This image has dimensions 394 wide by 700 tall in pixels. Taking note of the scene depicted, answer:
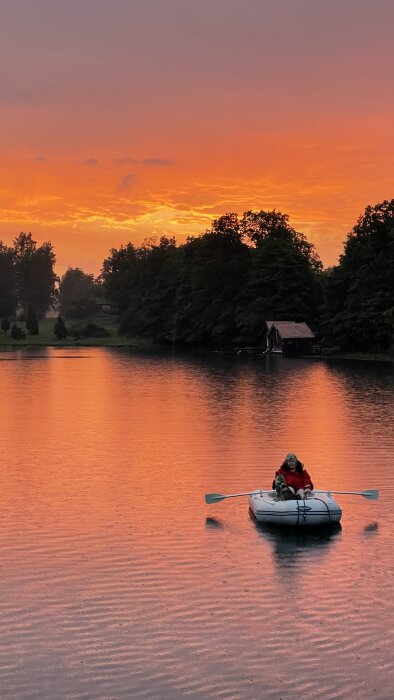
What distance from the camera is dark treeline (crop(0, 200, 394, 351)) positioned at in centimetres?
12512

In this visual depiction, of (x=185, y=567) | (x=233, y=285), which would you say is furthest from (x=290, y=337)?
(x=185, y=567)

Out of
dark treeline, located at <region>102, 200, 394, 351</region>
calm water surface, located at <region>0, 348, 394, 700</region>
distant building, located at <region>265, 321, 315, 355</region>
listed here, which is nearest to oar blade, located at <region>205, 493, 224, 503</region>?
calm water surface, located at <region>0, 348, 394, 700</region>

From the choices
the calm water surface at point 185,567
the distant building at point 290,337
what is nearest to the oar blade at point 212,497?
the calm water surface at point 185,567

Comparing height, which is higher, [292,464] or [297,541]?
[292,464]

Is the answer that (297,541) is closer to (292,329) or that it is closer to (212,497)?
(212,497)

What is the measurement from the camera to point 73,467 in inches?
1604

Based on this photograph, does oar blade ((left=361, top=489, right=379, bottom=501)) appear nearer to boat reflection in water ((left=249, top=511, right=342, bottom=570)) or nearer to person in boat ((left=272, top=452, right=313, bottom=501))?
boat reflection in water ((left=249, top=511, right=342, bottom=570))

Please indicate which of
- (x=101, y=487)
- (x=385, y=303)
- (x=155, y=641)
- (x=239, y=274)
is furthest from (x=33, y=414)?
(x=239, y=274)

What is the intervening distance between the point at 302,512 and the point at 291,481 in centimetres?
138

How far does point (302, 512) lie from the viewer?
2809 cm

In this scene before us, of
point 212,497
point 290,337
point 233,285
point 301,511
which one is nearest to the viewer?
point 301,511

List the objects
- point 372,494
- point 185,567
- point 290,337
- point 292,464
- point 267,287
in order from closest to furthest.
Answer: point 185,567
point 292,464
point 372,494
point 290,337
point 267,287

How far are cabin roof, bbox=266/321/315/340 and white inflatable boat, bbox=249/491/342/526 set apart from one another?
355 ft

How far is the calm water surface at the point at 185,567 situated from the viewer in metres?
17.0
